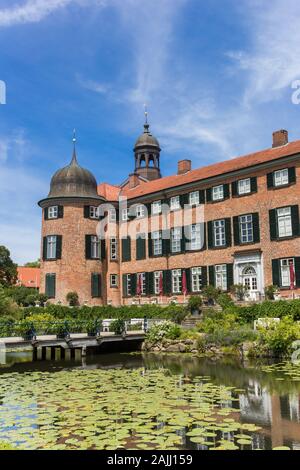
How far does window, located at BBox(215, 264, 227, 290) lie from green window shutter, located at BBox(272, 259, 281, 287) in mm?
3309

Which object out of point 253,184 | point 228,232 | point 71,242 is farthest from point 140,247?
point 253,184

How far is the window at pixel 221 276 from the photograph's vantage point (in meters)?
28.0

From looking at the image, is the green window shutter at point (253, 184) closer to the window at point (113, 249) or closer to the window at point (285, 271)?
the window at point (285, 271)

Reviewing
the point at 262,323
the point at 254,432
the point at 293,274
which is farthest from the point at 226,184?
the point at 254,432

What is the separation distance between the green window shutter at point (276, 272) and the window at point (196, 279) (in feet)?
17.0

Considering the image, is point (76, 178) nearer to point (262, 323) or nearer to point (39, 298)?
point (39, 298)

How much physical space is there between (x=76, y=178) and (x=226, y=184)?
1180 centimetres

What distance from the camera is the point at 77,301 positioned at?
32438 mm

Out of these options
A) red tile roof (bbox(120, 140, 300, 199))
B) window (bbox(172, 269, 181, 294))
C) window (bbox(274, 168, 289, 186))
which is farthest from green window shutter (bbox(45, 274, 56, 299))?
window (bbox(274, 168, 289, 186))

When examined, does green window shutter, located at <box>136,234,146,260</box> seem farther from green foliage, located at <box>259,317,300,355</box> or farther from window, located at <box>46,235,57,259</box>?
green foliage, located at <box>259,317,300,355</box>

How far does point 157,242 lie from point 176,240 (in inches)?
68.5

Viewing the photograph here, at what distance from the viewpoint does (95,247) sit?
3441 cm

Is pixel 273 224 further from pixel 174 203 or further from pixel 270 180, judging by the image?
pixel 174 203
